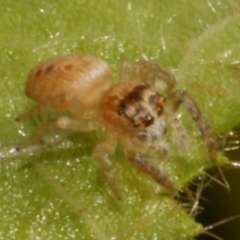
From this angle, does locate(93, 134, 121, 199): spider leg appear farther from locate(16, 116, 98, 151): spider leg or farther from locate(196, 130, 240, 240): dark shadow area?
locate(196, 130, 240, 240): dark shadow area

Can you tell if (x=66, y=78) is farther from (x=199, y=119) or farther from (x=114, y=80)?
(x=199, y=119)

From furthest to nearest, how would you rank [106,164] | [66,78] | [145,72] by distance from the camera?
[145,72], [66,78], [106,164]

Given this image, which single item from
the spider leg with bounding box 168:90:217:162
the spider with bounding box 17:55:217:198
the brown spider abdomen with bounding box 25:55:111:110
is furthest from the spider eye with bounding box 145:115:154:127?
the brown spider abdomen with bounding box 25:55:111:110

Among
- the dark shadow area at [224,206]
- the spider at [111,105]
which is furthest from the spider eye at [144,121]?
the dark shadow area at [224,206]

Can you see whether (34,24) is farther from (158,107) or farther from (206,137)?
(206,137)

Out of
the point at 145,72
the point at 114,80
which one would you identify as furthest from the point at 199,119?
the point at 114,80

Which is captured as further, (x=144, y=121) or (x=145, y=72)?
(x=145, y=72)
